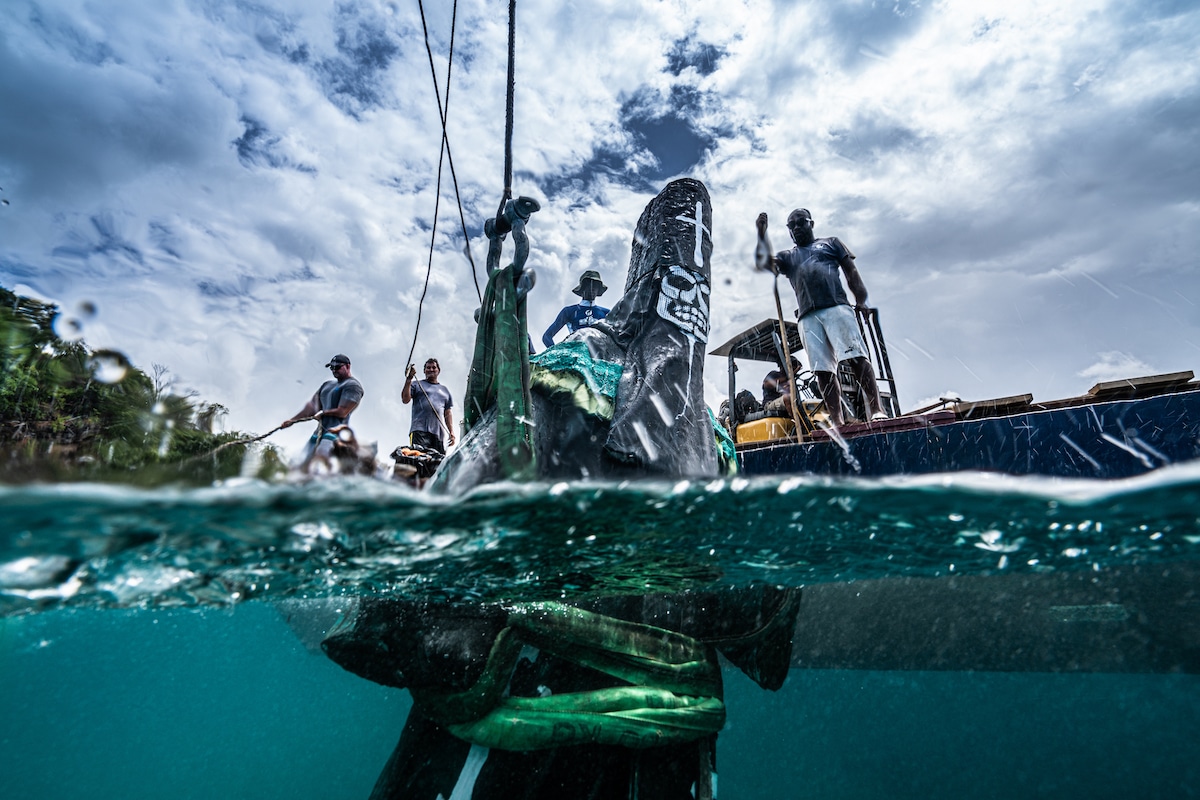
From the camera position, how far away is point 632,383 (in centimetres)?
431

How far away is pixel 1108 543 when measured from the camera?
435cm

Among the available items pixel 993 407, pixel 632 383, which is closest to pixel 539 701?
pixel 632 383

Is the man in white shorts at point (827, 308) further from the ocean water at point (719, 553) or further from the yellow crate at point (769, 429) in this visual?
the ocean water at point (719, 553)

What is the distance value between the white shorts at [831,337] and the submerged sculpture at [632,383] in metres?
2.22

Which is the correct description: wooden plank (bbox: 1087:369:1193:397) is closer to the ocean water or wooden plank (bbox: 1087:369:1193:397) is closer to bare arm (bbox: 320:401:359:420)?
the ocean water

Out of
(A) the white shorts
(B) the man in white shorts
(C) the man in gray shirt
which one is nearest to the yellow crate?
(B) the man in white shorts

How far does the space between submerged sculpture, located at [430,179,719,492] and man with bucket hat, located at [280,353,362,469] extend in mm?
1665

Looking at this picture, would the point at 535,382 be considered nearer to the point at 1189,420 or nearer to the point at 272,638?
the point at 1189,420

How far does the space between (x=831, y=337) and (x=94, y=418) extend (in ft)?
21.3

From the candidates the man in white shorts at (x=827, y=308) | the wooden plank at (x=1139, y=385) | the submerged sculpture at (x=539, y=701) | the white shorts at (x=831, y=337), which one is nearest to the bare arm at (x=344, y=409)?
the submerged sculpture at (x=539, y=701)

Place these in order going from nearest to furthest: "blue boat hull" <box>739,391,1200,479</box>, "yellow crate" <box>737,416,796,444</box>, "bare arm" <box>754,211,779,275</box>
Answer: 1. "blue boat hull" <box>739,391,1200,479</box>
2. "bare arm" <box>754,211,779,275</box>
3. "yellow crate" <box>737,416,796,444</box>

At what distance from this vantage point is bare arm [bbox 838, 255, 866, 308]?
22.3 feet

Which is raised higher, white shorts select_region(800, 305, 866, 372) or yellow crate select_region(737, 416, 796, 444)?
white shorts select_region(800, 305, 866, 372)

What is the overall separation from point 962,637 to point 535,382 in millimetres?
9627
